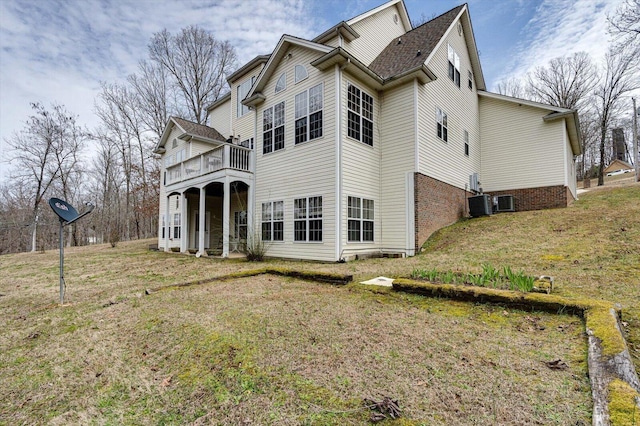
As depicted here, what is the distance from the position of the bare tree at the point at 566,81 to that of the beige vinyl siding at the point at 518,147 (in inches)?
772

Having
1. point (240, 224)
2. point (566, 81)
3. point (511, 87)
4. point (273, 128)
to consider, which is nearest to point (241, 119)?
point (273, 128)

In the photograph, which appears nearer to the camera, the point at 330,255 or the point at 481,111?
the point at 330,255

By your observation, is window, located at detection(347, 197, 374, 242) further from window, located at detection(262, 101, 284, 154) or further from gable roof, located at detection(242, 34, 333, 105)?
gable roof, located at detection(242, 34, 333, 105)

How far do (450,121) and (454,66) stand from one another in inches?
112

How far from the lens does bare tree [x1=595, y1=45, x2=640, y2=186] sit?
26.5 m

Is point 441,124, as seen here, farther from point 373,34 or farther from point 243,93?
point 243,93

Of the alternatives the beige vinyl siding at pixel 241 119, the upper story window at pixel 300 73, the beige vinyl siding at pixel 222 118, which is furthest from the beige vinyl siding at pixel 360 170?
the beige vinyl siding at pixel 222 118

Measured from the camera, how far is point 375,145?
1191 centimetres

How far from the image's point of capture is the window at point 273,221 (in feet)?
39.9

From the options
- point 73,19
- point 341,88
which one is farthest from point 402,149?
point 73,19

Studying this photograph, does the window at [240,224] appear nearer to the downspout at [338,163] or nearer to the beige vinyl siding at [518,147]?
the downspout at [338,163]

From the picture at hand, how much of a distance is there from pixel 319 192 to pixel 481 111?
38.2 feet

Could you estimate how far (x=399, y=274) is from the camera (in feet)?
23.0

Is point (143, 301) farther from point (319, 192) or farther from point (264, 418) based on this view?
point (319, 192)
